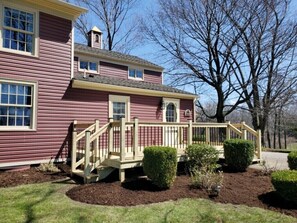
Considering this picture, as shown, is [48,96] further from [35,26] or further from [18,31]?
[35,26]

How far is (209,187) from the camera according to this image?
5.60 metres

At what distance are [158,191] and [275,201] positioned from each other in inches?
99.0

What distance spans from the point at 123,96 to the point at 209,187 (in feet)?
21.1

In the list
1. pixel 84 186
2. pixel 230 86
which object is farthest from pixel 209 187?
pixel 230 86

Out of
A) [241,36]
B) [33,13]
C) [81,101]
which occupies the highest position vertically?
[241,36]

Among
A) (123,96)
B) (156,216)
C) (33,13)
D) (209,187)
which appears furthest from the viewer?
(123,96)

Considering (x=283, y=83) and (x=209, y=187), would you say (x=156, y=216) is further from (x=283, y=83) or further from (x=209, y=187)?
(x=283, y=83)

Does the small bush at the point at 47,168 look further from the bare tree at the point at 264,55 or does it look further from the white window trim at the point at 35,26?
the bare tree at the point at 264,55

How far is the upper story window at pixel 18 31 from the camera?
800cm

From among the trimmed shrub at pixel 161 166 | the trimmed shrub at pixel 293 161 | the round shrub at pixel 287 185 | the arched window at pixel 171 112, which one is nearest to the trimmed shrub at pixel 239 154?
the trimmed shrub at pixel 293 161

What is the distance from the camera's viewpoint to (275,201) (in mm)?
5105

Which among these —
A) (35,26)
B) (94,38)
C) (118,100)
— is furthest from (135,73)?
(35,26)

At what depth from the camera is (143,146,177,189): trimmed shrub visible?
5758mm

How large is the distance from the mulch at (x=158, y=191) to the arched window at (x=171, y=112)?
604 cm
